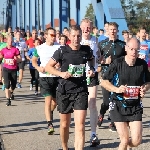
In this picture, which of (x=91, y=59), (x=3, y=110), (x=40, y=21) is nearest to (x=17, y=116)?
(x=3, y=110)

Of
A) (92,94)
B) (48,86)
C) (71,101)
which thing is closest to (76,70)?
(71,101)

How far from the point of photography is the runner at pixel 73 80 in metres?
7.37

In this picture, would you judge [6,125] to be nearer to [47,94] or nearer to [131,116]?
[47,94]

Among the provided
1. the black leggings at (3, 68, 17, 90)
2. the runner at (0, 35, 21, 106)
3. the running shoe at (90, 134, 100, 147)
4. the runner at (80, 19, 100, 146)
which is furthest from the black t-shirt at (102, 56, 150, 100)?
the black leggings at (3, 68, 17, 90)

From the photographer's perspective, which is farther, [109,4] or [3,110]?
[109,4]

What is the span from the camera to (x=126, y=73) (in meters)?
6.73

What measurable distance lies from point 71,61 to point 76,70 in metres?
0.14

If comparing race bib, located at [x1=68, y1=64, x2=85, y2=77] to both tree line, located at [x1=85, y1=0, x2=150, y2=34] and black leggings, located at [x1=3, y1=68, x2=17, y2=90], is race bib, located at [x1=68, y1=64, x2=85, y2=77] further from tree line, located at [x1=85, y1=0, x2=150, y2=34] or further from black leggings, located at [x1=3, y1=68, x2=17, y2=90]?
tree line, located at [x1=85, y1=0, x2=150, y2=34]

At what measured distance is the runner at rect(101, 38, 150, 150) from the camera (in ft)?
21.9

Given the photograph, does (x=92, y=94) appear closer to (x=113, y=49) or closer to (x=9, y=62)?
(x=113, y=49)

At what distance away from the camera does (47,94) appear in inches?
382

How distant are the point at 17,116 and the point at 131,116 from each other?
17.2 feet

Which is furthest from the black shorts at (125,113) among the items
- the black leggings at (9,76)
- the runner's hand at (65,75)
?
the black leggings at (9,76)

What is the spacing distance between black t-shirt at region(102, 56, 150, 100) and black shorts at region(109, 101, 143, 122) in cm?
27
